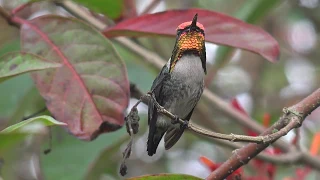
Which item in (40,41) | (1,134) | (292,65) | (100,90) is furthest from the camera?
(292,65)

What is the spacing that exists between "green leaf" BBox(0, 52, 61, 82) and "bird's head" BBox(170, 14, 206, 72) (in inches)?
10.5

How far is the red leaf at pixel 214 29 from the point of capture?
153cm

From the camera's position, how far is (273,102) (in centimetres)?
348

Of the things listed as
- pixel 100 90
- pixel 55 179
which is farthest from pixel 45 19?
pixel 55 179

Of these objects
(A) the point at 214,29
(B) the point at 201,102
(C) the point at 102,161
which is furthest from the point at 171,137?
(B) the point at 201,102

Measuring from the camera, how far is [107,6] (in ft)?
6.04

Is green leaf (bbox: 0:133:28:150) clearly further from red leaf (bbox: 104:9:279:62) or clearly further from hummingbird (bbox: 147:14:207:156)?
red leaf (bbox: 104:9:279:62)

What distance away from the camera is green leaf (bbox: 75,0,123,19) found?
5.87 feet

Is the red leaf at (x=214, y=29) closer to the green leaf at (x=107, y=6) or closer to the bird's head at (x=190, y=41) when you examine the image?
the green leaf at (x=107, y=6)

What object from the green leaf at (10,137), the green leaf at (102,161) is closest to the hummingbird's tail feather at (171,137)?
the green leaf at (10,137)

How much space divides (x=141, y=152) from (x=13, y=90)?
1.14m

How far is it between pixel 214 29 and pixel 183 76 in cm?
40

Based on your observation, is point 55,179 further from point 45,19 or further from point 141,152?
point 141,152

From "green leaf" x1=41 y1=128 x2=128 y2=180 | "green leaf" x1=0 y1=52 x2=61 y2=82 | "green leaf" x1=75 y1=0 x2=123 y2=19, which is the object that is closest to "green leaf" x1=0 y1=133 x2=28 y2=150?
"green leaf" x1=0 y1=52 x2=61 y2=82
